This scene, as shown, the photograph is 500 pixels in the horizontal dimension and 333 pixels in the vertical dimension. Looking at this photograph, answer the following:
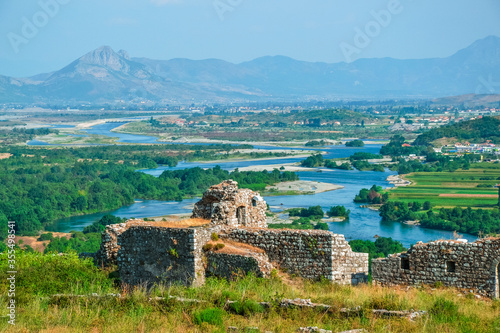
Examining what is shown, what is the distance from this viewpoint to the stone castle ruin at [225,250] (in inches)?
502

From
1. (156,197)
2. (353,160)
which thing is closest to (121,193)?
(156,197)

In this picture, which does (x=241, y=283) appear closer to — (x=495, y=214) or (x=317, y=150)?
(x=495, y=214)

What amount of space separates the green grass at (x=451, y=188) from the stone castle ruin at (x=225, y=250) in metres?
53.0

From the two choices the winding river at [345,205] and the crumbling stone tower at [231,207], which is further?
the winding river at [345,205]

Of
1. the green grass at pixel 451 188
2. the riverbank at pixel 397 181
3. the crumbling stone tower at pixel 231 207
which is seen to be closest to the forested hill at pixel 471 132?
the green grass at pixel 451 188

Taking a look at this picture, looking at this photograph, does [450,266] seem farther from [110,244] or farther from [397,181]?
[397,181]

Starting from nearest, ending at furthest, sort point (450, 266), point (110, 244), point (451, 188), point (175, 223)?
1. point (450, 266)
2. point (175, 223)
3. point (110, 244)
4. point (451, 188)

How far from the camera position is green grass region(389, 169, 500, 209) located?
66.9m

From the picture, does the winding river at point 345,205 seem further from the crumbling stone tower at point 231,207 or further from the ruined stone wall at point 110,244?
the ruined stone wall at point 110,244

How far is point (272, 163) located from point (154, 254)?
85.5 m

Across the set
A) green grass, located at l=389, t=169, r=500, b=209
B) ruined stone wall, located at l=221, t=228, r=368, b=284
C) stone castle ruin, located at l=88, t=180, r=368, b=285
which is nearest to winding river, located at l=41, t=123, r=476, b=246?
green grass, located at l=389, t=169, r=500, b=209

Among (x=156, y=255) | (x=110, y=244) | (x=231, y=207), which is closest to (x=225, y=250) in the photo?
(x=156, y=255)

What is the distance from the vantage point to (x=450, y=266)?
1182cm

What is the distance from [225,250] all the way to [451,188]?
67897 mm
